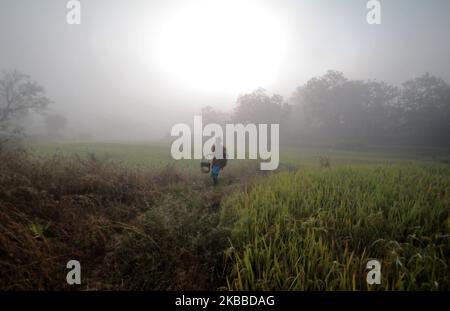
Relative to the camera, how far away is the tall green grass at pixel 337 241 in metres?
2.73

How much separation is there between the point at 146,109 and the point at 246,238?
172 metres

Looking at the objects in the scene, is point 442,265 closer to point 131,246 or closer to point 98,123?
point 131,246

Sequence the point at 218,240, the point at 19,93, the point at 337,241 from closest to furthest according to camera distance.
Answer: the point at 337,241 < the point at 218,240 < the point at 19,93

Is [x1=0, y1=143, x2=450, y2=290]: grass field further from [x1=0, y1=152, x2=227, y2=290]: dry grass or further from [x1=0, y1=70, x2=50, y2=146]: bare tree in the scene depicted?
[x1=0, y1=70, x2=50, y2=146]: bare tree

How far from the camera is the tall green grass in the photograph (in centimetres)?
273

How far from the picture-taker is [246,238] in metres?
3.72

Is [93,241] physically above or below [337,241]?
below

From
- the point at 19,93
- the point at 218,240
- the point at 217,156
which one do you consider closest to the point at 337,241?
the point at 218,240

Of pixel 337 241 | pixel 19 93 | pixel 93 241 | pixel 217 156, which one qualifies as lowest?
pixel 93 241

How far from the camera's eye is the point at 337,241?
11.6ft

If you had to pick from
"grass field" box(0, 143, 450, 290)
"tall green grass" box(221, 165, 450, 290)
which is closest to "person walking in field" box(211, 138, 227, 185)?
"grass field" box(0, 143, 450, 290)

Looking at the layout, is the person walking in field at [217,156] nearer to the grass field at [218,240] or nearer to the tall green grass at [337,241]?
the grass field at [218,240]

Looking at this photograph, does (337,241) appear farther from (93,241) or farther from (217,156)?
(217,156)
